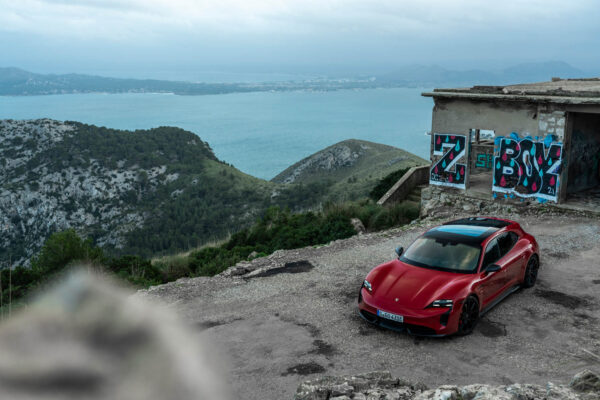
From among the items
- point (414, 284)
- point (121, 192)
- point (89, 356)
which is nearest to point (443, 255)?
point (414, 284)

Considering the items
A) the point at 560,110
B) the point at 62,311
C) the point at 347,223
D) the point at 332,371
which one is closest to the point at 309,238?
the point at 347,223

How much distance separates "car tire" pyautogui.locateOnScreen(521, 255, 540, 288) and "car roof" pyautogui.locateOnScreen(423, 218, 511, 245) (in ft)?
3.05

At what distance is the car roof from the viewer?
366 inches

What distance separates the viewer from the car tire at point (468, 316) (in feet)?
27.0

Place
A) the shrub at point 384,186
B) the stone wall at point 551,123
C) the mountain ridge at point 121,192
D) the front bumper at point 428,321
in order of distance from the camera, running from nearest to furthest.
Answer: the front bumper at point 428,321
the stone wall at point 551,123
the shrub at point 384,186
the mountain ridge at point 121,192

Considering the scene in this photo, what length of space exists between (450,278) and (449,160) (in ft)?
38.0

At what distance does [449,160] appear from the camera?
19266 millimetres

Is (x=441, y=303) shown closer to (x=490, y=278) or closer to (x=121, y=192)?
(x=490, y=278)

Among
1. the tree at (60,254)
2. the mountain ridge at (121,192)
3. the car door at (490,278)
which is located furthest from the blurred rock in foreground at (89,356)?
the mountain ridge at (121,192)

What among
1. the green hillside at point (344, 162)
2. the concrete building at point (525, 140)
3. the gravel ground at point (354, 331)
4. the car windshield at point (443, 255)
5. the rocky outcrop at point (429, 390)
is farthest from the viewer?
the green hillside at point (344, 162)

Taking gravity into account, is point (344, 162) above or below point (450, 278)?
below

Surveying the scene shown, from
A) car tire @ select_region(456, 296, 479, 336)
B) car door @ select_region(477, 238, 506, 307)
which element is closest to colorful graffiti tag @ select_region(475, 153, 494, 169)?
car door @ select_region(477, 238, 506, 307)

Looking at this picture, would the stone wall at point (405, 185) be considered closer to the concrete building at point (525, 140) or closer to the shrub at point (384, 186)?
the shrub at point (384, 186)

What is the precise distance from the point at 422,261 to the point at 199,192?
43.1 m
